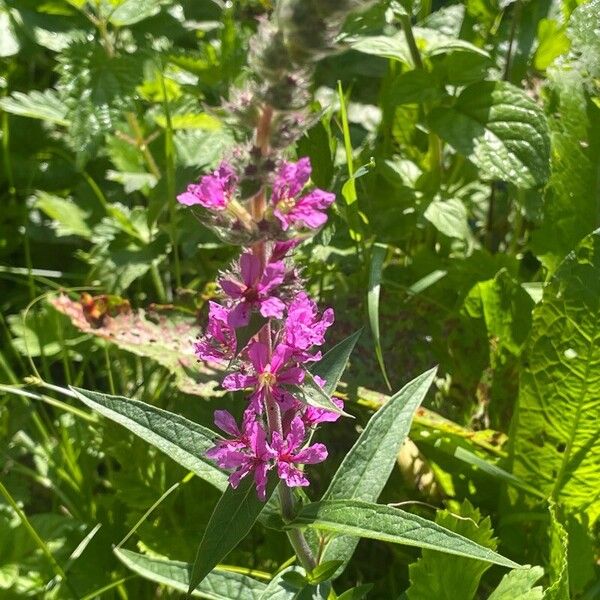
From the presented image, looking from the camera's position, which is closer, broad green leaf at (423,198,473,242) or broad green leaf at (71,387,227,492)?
broad green leaf at (71,387,227,492)

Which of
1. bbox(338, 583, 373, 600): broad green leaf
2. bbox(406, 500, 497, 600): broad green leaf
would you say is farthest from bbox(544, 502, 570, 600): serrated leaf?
bbox(338, 583, 373, 600): broad green leaf

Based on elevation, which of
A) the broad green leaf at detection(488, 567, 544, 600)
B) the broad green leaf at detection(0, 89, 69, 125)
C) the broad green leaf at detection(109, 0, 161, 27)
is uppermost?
the broad green leaf at detection(109, 0, 161, 27)

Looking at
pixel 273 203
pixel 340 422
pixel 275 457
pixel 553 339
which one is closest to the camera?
pixel 273 203

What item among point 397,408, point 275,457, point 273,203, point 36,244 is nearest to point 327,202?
point 273,203

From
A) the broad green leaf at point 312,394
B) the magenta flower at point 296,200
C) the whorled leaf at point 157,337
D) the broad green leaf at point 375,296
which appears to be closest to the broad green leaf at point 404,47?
the broad green leaf at point 375,296

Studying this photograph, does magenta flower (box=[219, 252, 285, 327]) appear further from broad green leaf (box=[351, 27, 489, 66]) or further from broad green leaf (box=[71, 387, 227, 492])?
broad green leaf (box=[351, 27, 489, 66])

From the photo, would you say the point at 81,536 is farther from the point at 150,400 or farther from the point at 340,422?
the point at 340,422
